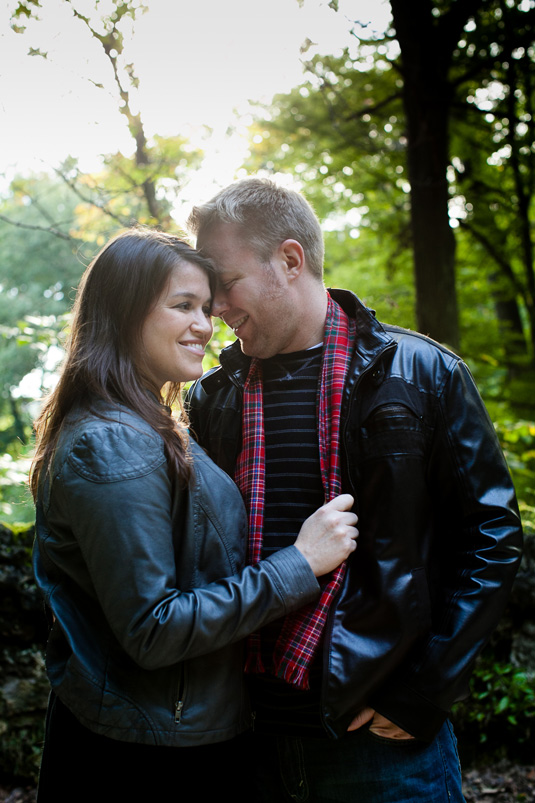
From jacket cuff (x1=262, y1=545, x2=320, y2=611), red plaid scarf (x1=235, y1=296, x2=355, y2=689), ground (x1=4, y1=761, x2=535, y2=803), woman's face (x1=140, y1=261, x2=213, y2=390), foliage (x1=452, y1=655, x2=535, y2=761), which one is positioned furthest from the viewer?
foliage (x1=452, y1=655, x2=535, y2=761)

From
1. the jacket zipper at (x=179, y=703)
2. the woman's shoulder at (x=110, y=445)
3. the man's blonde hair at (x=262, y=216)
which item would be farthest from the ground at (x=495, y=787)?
the man's blonde hair at (x=262, y=216)

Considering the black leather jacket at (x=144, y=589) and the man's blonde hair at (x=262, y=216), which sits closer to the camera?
the black leather jacket at (x=144, y=589)

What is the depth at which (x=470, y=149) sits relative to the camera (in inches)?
289

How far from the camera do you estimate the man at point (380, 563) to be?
1.76 metres

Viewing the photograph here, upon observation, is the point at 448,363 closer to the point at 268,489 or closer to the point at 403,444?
the point at 403,444

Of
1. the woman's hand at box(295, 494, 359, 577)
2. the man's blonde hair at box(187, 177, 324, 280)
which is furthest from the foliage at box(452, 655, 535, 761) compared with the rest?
the man's blonde hair at box(187, 177, 324, 280)

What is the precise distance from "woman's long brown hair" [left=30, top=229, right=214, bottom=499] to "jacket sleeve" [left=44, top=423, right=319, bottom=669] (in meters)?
0.14

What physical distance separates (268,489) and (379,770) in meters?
0.91

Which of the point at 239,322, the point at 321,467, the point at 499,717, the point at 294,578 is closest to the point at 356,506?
the point at 321,467

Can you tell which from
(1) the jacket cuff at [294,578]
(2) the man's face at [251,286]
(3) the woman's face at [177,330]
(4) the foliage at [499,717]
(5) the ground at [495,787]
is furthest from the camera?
(4) the foliage at [499,717]

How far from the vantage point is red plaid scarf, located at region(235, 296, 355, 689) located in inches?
71.1

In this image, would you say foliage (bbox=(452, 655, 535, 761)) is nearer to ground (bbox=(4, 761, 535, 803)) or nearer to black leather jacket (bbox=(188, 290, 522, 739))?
ground (bbox=(4, 761, 535, 803))

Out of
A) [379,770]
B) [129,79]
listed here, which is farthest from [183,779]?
[129,79]

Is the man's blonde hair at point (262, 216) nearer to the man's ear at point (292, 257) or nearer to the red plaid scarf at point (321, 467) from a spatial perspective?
the man's ear at point (292, 257)
